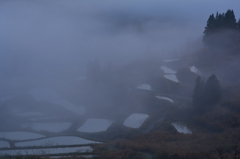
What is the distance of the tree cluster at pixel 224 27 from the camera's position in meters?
34.2

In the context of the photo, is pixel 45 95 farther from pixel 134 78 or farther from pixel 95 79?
pixel 134 78

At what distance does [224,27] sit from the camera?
3475cm

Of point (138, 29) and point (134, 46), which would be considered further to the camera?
point (138, 29)

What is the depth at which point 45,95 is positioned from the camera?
112 ft

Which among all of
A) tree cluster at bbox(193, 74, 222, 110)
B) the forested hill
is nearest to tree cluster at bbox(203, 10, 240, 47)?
the forested hill

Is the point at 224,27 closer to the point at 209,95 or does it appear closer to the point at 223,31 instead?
the point at 223,31

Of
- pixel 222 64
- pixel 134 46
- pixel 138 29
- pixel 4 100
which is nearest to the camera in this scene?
pixel 222 64

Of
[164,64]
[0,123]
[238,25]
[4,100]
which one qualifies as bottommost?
[0,123]

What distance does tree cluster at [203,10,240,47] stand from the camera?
34.2 meters

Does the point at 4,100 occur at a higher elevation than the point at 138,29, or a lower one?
lower

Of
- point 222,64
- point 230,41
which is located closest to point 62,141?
point 222,64

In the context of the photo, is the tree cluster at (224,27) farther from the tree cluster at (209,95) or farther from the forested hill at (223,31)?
the tree cluster at (209,95)

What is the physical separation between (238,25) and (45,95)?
30.9m

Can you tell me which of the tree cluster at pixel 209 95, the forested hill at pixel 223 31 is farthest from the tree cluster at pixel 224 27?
the tree cluster at pixel 209 95
